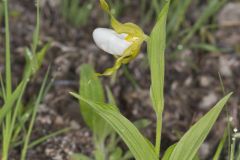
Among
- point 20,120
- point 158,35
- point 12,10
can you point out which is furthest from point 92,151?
point 12,10

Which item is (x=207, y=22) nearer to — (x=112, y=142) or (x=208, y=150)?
(x=208, y=150)

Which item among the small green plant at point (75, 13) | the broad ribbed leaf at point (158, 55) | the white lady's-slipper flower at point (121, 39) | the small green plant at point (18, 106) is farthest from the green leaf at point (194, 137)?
the small green plant at point (75, 13)

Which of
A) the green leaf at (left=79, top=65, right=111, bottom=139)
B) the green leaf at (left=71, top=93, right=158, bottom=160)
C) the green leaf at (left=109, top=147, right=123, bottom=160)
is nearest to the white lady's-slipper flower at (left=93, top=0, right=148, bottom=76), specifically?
the green leaf at (left=71, top=93, right=158, bottom=160)

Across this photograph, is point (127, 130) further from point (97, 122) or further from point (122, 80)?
point (122, 80)

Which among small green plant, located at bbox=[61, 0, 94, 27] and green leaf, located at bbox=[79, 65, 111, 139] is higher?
small green plant, located at bbox=[61, 0, 94, 27]

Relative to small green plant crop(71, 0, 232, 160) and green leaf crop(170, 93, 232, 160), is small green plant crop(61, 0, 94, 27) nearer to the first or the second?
small green plant crop(71, 0, 232, 160)
